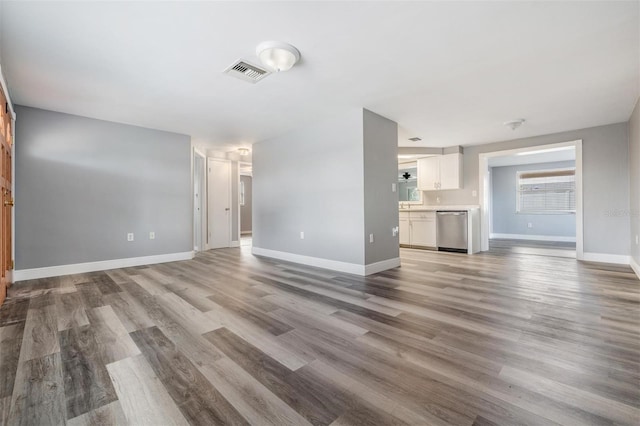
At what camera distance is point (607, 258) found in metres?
4.39

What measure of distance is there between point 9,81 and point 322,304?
3.76 metres

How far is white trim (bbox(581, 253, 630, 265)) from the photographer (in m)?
4.25

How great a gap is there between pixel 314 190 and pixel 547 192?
7060mm

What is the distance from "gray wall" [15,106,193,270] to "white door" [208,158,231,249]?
4.68ft

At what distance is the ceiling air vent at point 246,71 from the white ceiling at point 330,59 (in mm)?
70

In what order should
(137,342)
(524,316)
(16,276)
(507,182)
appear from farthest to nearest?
(507,182)
(16,276)
(524,316)
(137,342)

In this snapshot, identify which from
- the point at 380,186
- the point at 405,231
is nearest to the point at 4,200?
the point at 380,186

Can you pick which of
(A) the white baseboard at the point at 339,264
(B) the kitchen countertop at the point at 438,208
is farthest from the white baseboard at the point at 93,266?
(B) the kitchen countertop at the point at 438,208

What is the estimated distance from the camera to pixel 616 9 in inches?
73.0

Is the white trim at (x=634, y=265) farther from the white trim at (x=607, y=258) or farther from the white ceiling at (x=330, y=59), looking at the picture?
the white ceiling at (x=330, y=59)

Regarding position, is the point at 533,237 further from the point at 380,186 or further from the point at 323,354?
the point at 323,354

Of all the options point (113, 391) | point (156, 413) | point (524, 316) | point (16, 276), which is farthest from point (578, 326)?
point (16, 276)

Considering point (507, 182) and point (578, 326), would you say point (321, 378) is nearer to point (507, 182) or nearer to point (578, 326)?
point (578, 326)

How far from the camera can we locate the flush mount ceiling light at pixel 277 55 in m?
2.20
